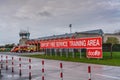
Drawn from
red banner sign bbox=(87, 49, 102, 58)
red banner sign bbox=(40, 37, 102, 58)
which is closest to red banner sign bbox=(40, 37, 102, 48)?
red banner sign bbox=(40, 37, 102, 58)

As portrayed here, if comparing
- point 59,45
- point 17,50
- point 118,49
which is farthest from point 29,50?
point 59,45

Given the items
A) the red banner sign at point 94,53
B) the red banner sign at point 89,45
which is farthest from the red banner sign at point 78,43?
the red banner sign at point 94,53

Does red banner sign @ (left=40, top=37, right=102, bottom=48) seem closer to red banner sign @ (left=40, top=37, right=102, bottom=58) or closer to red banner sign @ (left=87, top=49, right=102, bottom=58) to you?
red banner sign @ (left=40, top=37, right=102, bottom=58)

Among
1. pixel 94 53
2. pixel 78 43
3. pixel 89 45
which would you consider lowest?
pixel 94 53

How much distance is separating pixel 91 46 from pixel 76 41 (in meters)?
4.74

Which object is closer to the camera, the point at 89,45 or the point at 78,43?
the point at 89,45

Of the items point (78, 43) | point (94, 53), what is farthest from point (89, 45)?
point (78, 43)

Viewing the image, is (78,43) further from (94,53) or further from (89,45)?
(94,53)

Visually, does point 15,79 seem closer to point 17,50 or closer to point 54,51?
point 54,51

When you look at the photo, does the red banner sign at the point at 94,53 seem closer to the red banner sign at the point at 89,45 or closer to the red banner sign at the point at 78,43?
the red banner sign at the point at 89,45

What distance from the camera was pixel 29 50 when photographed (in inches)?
3243

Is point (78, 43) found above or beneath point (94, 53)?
above

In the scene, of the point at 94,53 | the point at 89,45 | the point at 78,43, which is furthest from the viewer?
the point at 78,43

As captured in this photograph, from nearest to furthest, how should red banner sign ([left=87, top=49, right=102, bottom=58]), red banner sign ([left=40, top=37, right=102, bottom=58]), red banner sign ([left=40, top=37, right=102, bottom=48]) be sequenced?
red banner sign ([left=87, top=49, right=102, bottom=58])
red banner sign ([left=40, top=37, right=102, bottom=58])
red banner sign ([left=40, top=37, right=102, bottom=48])
